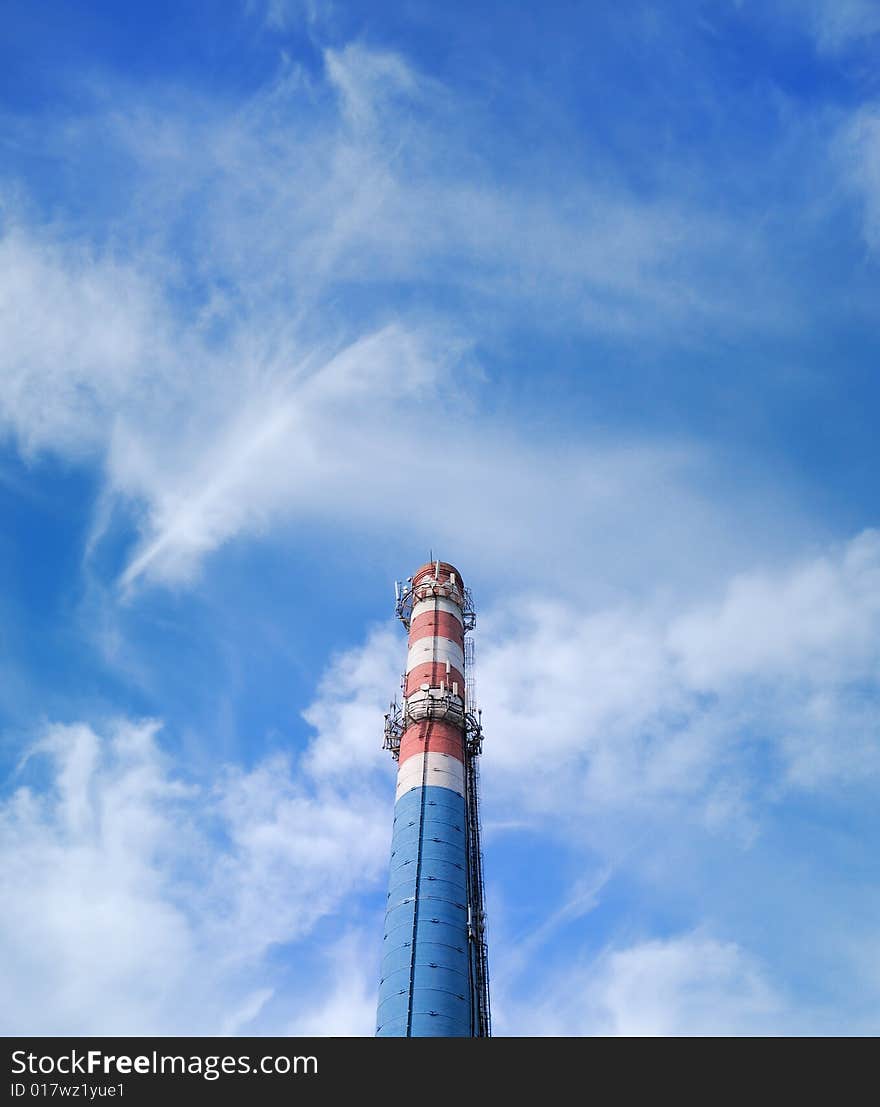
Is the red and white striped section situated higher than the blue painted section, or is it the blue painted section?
the red and white striped section

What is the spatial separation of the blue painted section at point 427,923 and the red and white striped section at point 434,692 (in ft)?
4.68

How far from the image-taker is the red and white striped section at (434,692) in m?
48.8

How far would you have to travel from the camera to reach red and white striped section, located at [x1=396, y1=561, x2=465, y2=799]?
160ft

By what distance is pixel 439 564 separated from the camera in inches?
2484

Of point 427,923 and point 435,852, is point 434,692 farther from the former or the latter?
point 427,923

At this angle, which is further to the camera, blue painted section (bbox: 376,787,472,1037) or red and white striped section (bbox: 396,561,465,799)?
red and white striped section (bbox: 396,561,465,799)

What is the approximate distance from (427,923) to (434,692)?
13785 mm

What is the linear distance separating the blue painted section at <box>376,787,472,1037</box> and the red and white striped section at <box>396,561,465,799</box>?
1.43 m

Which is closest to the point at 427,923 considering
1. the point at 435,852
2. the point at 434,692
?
the point at 435,852

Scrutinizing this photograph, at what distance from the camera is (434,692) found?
169ft
